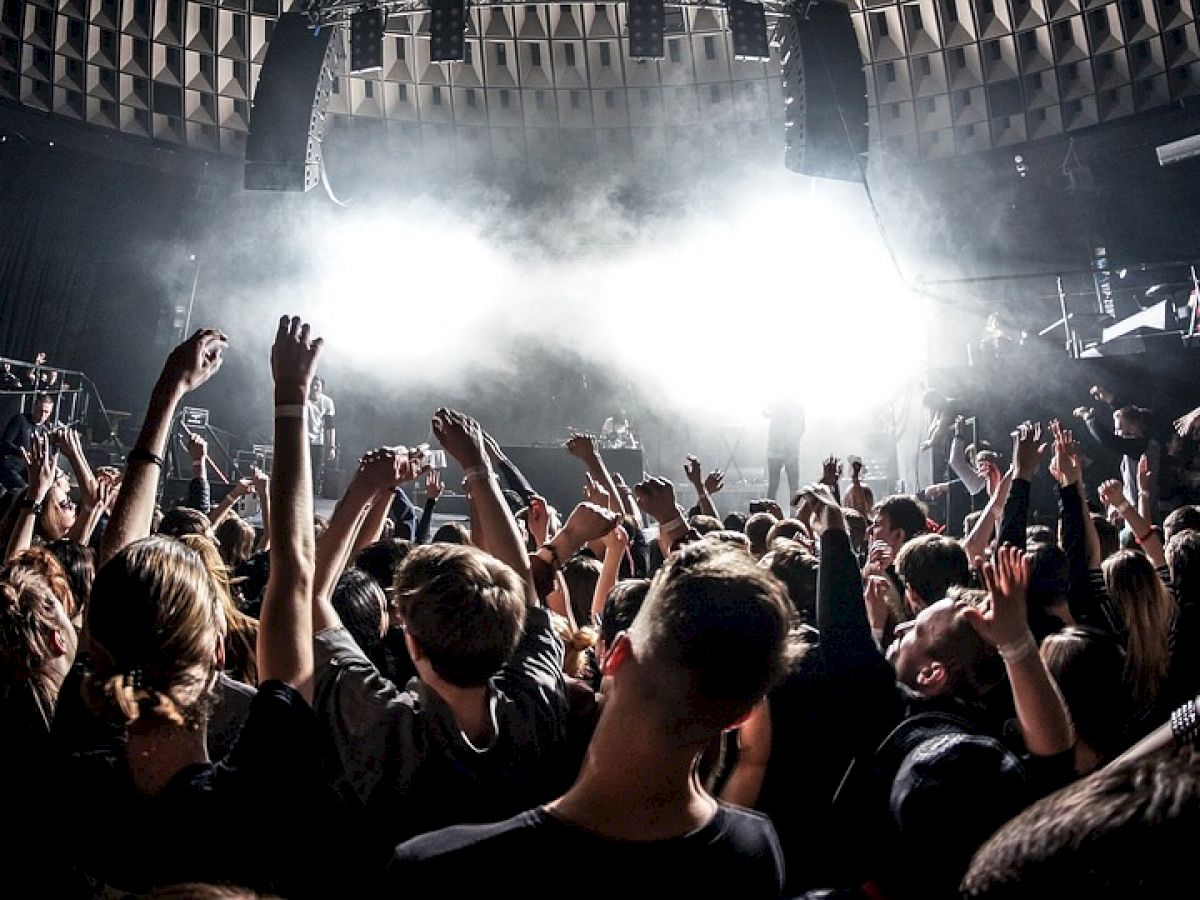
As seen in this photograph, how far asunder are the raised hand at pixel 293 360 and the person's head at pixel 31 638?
77 centimetres

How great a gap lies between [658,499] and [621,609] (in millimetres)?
835

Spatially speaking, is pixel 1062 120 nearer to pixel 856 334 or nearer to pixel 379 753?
pixel 856 334

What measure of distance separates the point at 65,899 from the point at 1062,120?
1791cm

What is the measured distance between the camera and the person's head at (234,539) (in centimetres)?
475

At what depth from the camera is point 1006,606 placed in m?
1.88

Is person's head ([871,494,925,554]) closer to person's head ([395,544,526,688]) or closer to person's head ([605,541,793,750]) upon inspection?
person's head ([395,544,526,688])

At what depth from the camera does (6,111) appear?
13.9 m

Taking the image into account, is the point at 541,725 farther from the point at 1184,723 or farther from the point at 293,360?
the point at 1184,723

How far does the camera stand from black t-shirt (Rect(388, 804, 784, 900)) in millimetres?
1121

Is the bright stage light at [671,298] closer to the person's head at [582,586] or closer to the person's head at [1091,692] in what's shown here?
the person's head at [582,586]

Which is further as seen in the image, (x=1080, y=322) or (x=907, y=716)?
(x=1080, y=322)

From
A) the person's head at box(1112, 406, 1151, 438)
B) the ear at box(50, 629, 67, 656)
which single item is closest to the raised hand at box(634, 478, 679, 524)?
the ear at box(50, 629, 67, 656)

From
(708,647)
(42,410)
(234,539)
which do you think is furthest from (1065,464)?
(42,410)

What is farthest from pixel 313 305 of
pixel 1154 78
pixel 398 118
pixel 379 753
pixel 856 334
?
pixel 379 753
